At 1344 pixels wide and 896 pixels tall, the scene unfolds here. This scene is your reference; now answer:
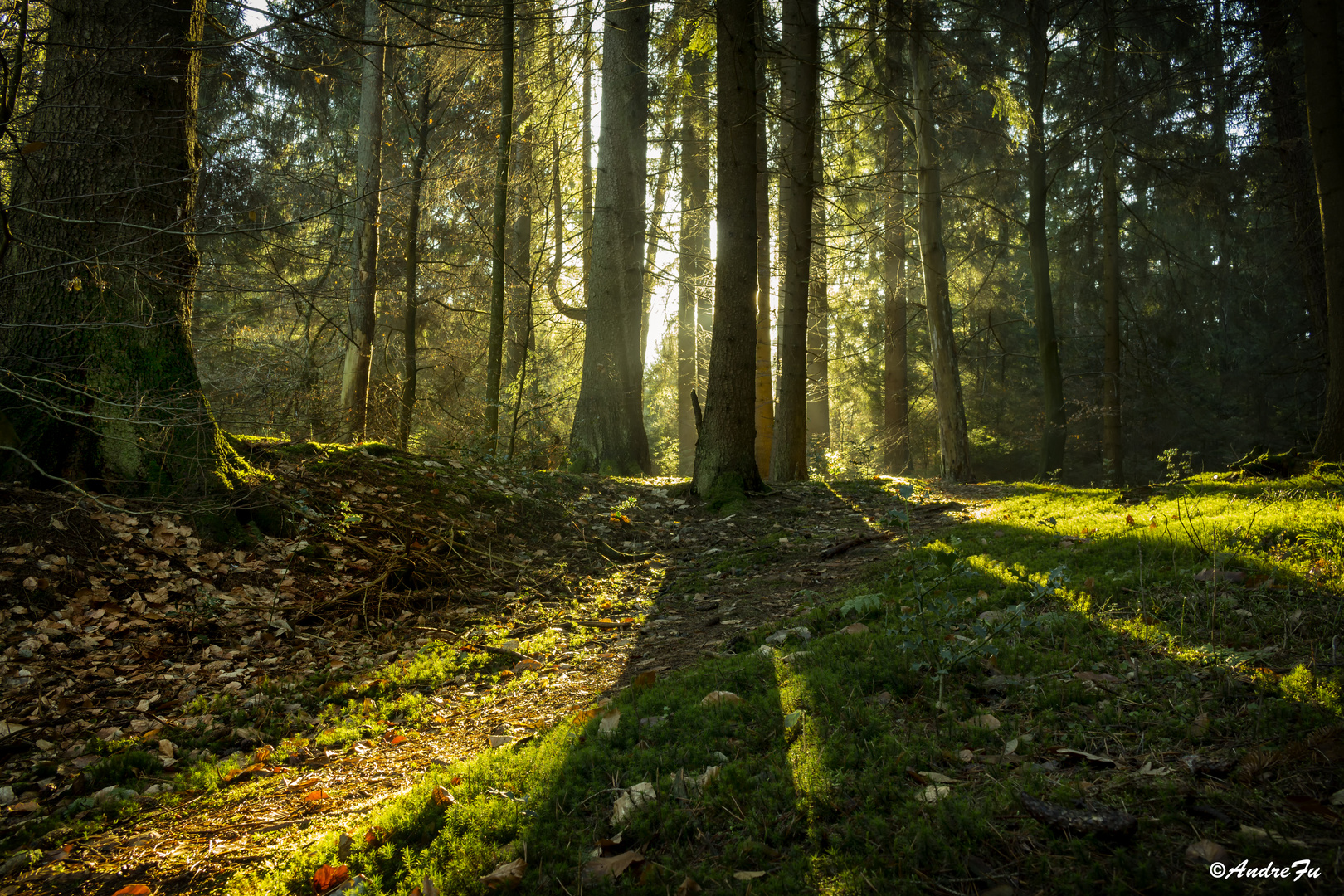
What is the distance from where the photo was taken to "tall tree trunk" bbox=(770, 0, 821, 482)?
962cm

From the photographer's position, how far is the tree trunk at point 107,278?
4473 millimetres

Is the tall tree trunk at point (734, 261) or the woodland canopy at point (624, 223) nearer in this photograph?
the woodland canopy at point (624, 223)

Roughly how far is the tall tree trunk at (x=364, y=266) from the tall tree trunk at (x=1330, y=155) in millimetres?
12198

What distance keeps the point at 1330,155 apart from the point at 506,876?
10.7 meters

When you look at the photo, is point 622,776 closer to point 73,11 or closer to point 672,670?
point 672,670

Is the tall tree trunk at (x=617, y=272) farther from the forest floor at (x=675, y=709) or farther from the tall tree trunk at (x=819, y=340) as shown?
the forest floor at (x=675, y=709)

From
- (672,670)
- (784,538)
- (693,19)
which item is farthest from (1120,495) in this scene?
(693,19)

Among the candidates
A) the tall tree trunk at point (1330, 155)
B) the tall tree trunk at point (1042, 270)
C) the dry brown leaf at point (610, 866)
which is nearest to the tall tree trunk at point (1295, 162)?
the tall tree trunk at point (1042, 270)

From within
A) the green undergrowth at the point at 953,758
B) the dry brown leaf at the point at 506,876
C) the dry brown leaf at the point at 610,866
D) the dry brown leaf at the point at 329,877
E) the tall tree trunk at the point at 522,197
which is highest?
the tall tree trunk at the point at 522,197

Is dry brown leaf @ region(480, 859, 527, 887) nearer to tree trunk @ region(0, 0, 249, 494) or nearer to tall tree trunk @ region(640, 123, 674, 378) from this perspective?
tree trunk @ region(0, 0, 249, 494)

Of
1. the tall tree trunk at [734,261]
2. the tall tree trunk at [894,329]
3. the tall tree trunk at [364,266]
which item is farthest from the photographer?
the tall tree trunk at [894,329]

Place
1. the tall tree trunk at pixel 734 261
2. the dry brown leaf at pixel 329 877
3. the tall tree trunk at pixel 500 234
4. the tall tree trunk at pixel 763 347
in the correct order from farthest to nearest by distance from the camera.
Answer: the tall tree trunk at pixel 763 347 < the tall tree trunk at pixel 500 234 < the tall tree trunk at pixel 734 261 < the dry brown leaf at pixel 329 877

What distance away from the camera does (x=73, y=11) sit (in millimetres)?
4625

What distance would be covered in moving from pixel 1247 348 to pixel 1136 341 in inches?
227
